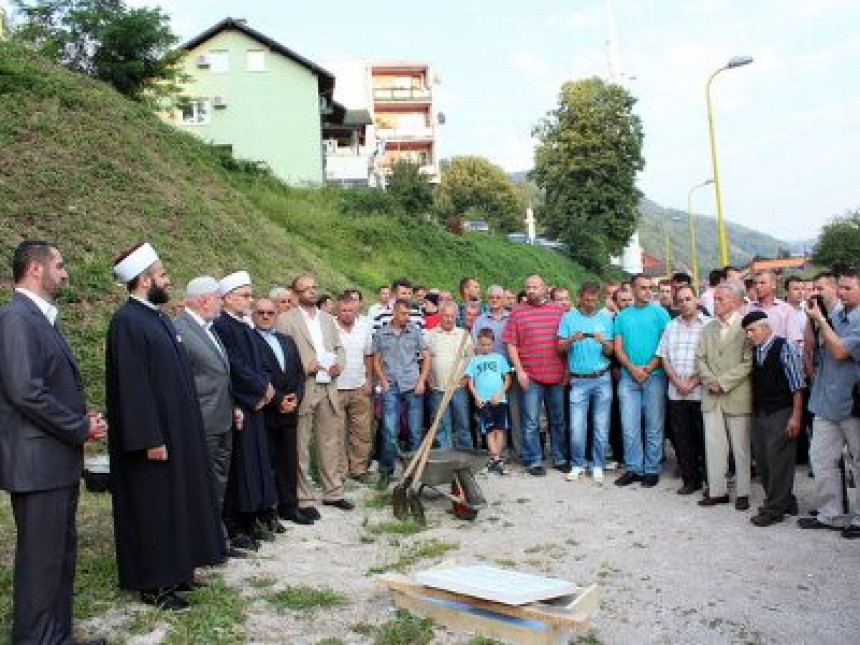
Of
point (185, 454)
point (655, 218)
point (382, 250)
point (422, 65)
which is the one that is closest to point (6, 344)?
point (185, 454)

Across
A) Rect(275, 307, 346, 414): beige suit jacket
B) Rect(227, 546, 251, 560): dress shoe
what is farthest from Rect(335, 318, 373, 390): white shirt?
Rect(227, 546, 251, 560): dress shoe

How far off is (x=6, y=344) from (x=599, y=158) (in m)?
43.7

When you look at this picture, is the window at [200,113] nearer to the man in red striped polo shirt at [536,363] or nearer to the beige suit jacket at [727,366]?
the man in red striped polo shirt at [536,363]

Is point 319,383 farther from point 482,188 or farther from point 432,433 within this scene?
point 482,188

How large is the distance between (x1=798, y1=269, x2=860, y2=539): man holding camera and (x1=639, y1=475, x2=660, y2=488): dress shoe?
1910 millimetres

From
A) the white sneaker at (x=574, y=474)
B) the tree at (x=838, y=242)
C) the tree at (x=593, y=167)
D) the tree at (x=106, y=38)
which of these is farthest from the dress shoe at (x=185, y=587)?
the tree at (x=838, y=242)

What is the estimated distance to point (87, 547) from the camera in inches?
237

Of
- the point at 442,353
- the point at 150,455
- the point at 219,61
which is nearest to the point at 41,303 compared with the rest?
the point at 150,455

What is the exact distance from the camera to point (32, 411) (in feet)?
13.5

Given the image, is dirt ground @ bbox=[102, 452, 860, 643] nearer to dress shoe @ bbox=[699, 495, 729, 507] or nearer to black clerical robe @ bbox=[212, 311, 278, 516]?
dress shoe @ bbox=[699, 495, 729, 507]

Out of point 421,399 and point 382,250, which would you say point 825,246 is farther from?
point 421,399

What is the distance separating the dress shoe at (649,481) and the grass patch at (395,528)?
105 inches

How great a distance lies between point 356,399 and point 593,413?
103 inches

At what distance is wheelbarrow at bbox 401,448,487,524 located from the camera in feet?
23.4
